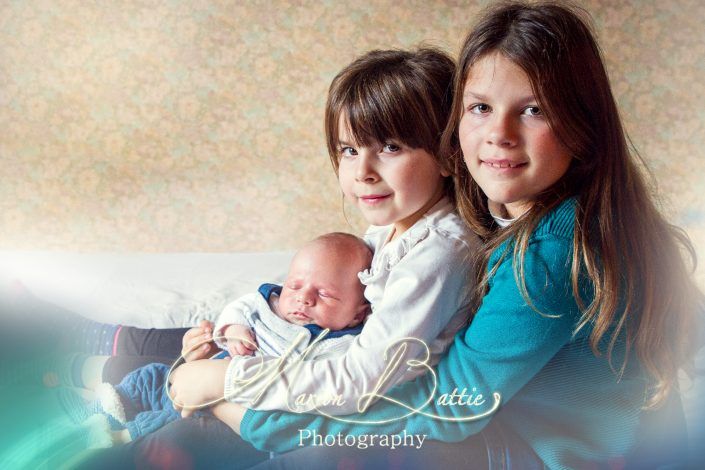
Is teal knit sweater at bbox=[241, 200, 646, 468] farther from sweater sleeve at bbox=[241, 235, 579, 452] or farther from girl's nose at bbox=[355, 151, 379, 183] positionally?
girl's nose at bbox=[355, 151, 379, 183]

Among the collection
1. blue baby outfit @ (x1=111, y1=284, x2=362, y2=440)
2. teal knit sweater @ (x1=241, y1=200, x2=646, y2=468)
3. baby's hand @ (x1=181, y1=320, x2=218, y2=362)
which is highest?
baby's hand @ (x1=181, y1=320, x2=218, y2=362)

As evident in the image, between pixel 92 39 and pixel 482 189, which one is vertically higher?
pixel 92 39

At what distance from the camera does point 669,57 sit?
0.88 meters

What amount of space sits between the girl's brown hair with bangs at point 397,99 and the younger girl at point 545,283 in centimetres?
3

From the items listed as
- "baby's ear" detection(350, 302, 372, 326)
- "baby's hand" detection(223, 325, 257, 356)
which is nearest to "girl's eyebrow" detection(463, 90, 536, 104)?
"baby's ear" detection(350, 302, 372, 326)

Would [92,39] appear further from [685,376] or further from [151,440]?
[685,376]

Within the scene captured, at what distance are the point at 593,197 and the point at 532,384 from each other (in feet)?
0.63

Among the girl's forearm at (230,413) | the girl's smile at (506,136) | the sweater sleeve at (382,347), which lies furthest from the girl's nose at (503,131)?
the girl's forearm at (230,413)

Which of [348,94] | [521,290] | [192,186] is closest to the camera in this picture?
[521,290]

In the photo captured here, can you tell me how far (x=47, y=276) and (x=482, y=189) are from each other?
23.3 inches

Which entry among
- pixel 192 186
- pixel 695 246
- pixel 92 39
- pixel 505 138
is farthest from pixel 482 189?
pixel 92 39

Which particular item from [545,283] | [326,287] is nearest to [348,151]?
[326,287]

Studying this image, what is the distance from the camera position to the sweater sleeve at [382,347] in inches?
28.8

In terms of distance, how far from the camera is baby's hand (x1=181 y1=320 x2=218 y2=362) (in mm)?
837
